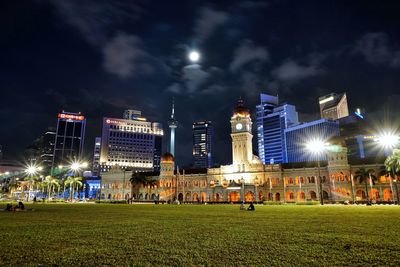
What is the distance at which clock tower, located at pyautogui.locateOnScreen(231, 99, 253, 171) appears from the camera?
9638 centimetres

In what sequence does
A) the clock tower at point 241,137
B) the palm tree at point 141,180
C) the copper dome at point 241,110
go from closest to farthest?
the clock tower at point 241,137
the copper dome at point 241,110
the palm tree at point 141,180

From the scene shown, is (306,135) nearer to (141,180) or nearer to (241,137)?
(241,137)

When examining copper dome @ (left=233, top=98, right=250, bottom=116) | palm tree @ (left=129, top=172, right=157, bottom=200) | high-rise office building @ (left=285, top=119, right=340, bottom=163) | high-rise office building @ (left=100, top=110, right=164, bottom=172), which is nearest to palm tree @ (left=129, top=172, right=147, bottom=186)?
palm tree @ (left=129, top=172, right=157, bottom=200)

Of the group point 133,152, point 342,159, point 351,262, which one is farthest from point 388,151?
point 351,262

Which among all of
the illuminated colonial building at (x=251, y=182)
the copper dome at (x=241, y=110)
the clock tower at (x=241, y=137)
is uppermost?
the copper dome at (x=241, y=110)

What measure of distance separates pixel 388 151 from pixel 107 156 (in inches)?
6644

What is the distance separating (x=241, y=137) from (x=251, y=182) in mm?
16625

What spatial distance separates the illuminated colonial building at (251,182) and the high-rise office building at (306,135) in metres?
95.6

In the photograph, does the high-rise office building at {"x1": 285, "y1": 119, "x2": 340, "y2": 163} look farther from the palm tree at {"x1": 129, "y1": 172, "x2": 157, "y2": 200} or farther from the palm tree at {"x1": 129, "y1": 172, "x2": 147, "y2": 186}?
the palm tree at {"x1": 129, "y1": 172, "x2": 147, "y2": 186}

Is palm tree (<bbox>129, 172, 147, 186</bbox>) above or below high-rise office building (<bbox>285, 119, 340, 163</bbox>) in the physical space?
below

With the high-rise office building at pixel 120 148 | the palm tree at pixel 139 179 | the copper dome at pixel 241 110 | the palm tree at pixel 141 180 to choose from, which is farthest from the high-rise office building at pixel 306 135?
the palm tree at pixel 139 179

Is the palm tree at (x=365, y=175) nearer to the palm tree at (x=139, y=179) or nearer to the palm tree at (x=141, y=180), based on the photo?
the palm tree at (x=141, y=180)

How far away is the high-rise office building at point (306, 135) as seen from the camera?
585 feet

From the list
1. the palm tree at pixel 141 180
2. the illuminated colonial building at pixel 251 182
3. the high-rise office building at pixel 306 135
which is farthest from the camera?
the high-rise office building at pixel 306 135
